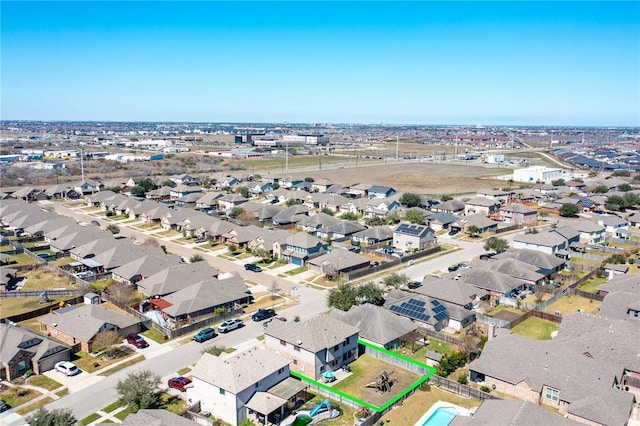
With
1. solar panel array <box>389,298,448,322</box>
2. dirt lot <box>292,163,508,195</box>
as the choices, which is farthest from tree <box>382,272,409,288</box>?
dirt lot <box>292,163,508,195</box>

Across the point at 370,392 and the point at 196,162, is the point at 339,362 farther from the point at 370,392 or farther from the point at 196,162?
the point at 196,162

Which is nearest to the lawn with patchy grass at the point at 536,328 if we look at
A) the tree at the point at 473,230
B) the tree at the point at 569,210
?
the tree at the point at 473,230

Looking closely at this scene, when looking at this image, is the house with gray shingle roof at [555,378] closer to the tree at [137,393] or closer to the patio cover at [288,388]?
the patio cover at [288,388]

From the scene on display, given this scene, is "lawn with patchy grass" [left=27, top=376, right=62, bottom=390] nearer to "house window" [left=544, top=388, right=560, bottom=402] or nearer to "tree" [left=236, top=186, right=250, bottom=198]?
"house window" [left=544, top=388, right=560, bottom=402]

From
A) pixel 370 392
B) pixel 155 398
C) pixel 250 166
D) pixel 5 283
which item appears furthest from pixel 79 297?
pixel 250 166

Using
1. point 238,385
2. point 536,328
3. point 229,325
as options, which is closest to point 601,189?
point 536,328

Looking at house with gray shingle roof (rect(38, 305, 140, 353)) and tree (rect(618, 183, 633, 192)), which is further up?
tree (rect(618, 183, 633, 192))
